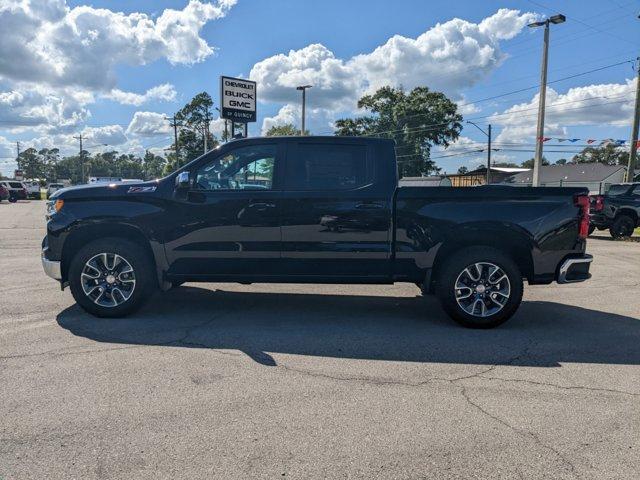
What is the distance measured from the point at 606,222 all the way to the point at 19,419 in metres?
16.4

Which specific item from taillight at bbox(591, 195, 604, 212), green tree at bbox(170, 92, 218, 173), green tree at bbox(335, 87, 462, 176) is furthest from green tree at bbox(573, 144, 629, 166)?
taillight at bbox(591, 195, 604, 212)

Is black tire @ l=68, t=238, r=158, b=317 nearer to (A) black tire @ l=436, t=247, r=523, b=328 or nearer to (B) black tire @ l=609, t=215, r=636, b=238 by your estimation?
(A) black tire @ l=436, t=247, r=523, b=328

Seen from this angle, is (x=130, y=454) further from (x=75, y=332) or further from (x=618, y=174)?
(x=618, y=174)

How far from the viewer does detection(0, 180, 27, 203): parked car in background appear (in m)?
37.5

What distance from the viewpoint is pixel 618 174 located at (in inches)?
2584

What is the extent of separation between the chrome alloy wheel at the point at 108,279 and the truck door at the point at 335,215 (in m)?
1.72

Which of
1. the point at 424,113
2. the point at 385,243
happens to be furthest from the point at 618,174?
the point at 385,243

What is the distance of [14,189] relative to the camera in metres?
38.2

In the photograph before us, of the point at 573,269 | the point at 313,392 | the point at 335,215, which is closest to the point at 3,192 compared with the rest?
the point at 335,215

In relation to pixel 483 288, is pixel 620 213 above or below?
above

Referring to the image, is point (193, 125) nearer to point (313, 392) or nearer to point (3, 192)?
point (3, 192)

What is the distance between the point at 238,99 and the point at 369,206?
12.8 meters

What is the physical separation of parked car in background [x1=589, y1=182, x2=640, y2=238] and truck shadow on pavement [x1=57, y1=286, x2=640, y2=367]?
1064cm

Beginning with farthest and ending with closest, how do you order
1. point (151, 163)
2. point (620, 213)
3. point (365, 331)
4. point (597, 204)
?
1. point (151, 163)
2. point (620, 213)
3. point (597, 204)
4. point (365, 331)
